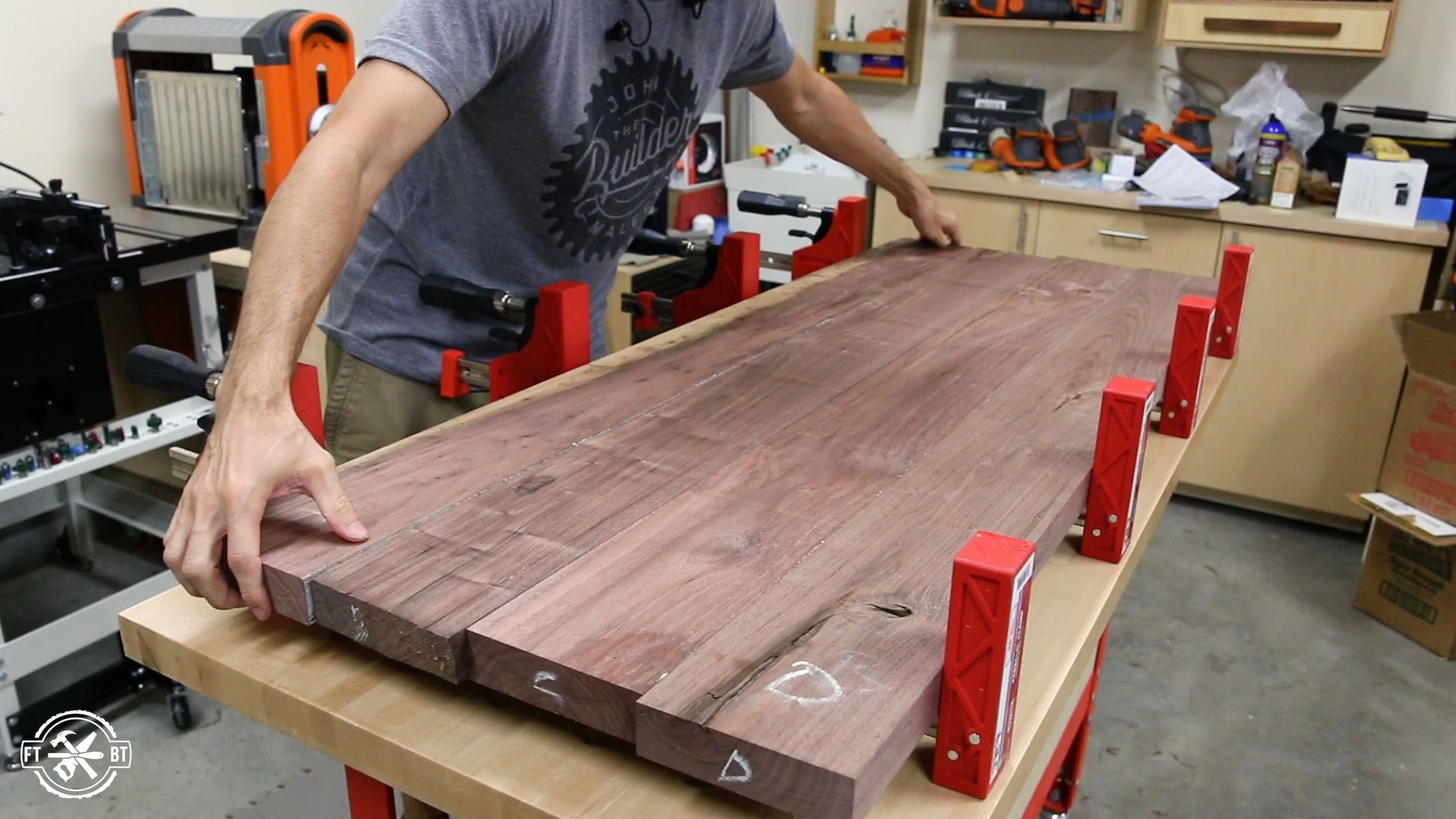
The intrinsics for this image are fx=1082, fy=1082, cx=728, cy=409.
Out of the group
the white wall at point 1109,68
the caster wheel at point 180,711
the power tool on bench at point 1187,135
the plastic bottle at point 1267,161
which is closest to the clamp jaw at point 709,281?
the caster wheel at point 180,711

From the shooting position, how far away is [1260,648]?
2539mm

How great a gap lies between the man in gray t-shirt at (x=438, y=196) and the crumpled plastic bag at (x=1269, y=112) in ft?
6.22

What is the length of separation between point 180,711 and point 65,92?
4.67 feet

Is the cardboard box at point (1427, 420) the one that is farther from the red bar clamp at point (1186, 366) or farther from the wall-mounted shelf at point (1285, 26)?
the red bar clamp at point (1186, 366)

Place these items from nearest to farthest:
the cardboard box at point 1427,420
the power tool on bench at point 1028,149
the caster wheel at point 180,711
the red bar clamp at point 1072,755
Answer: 1. the red bar clamp at point 1072,755
2. the caster wheel at point 180,711
3. the cardboard box at point 1427,420
4. the power tool on bench at point 1028,149

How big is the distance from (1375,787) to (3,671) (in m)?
2.57

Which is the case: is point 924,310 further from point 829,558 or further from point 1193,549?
point 1193,549

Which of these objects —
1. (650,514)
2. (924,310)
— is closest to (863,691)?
(650,514)

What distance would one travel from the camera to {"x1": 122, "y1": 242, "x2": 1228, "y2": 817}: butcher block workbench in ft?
2.27

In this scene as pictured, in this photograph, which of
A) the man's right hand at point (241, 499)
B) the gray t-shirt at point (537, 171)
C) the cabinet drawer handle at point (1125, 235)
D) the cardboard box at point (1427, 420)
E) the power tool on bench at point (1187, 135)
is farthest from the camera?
the power tool on bench at point (1187, 135)

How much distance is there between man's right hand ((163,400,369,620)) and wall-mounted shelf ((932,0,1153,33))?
3.03 metres

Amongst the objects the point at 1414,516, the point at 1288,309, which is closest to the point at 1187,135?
the point at 1288,309

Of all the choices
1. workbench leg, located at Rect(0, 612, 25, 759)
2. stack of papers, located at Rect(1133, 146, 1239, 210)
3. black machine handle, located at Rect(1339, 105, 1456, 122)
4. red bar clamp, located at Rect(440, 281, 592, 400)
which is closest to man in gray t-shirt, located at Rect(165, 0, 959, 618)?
red bar clamp, located at Rect(440, 281, 592, 400)

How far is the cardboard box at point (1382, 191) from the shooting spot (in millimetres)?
2736
